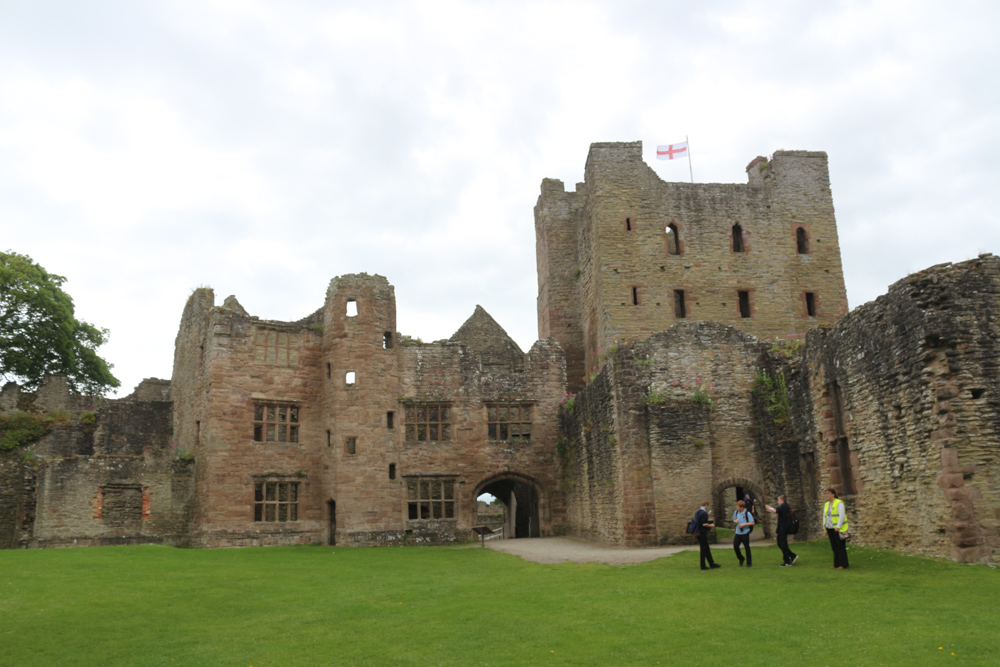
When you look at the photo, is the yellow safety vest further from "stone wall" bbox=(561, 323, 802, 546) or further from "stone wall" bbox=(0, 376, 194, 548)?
"stone wall" bbox=(0, 376, 194, 548)

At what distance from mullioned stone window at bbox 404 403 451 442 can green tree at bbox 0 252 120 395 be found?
21.0 m

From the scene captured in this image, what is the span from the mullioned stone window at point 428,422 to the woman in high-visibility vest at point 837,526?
783 inches

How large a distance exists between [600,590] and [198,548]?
66.4 feet

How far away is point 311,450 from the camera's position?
31812 millimetres

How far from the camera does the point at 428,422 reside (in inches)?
1271

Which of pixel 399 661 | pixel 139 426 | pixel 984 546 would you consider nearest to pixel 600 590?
pixel 399 661

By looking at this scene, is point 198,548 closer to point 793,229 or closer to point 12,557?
point 12,557

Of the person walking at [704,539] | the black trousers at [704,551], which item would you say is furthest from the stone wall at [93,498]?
the black trousers at [704,551]

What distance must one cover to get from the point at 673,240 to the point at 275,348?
Result: 20.4 meters

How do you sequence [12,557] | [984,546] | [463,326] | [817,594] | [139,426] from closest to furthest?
[817,594] < [984,546] < [12,557] < [139,426] < [463,326]

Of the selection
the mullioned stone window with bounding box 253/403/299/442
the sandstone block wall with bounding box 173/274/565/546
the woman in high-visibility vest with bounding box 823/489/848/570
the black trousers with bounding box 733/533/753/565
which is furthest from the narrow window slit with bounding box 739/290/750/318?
the woman in high-visibility vest with bounding box 823/489/848/570

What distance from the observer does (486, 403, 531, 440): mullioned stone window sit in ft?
108

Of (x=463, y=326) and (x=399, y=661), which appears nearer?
(x=399, y=661)

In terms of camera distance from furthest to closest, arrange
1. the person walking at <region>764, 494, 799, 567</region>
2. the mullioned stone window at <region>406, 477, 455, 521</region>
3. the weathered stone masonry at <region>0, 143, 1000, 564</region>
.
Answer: the mullioned stone window at <region>406, 477, 455, 521</region>
the person walking at <region>764, 494, 799, 567</region>
the weathered stone masonry at <region>0, 143, 1000, 564</region>
